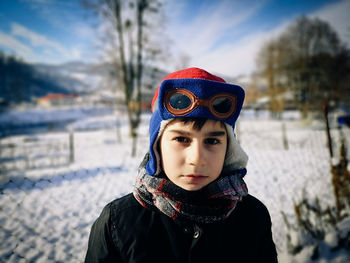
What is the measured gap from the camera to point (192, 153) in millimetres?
1037

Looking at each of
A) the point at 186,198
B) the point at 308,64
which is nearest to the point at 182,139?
the point at 186,198

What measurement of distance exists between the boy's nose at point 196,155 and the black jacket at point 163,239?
43 cm

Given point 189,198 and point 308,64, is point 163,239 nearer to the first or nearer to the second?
point 189,198

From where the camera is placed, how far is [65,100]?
57812 mm

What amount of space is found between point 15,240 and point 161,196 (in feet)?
9.57

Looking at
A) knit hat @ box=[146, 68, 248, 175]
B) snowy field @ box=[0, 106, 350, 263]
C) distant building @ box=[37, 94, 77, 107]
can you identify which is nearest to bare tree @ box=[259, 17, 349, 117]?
snowy field @ box=[0, 106, 350, 263]

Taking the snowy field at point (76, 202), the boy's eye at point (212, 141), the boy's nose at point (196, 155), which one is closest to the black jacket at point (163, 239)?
the boy's nose at point (196, 155)

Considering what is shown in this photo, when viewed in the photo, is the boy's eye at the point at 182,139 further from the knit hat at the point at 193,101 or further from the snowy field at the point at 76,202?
the snowy field at the point at 76,202

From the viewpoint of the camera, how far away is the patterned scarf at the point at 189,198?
104 centimetres

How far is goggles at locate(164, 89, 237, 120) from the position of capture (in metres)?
1.10

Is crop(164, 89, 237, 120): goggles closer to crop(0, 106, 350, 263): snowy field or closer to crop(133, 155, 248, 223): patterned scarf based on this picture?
crop(133, 155, 248, 223): patterned scarf

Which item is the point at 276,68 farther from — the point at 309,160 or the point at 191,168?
the point at 191,168

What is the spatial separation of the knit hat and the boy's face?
6 centimetres

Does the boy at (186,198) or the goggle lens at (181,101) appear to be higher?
the goggle lens at (181,101)
